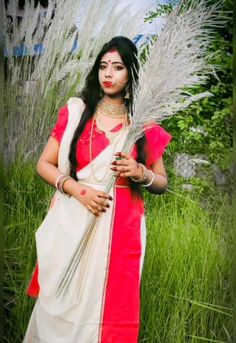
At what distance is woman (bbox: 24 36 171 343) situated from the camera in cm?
194

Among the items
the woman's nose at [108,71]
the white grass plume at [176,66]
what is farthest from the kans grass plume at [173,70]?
the woman's nose at [108,71]

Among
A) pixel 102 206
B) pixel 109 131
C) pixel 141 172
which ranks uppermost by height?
pixel 109 131

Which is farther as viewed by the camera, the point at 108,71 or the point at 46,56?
the point at 46,56

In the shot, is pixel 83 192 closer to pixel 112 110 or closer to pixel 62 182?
pixel 62 182

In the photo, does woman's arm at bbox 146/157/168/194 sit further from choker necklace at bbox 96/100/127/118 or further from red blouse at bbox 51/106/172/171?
choker necklace at bbox 96/100/127/118

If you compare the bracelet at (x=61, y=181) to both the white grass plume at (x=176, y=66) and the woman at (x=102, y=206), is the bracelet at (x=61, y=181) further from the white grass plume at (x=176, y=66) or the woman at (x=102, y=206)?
the white grass plume at (x=176, y=66)

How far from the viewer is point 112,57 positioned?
196 cm

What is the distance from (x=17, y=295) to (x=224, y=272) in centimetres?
73

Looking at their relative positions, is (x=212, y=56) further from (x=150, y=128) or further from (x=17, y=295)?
(x=17, y=295)

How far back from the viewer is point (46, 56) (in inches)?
82.6

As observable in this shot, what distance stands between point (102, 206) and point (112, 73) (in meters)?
0.44

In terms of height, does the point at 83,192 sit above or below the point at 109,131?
below

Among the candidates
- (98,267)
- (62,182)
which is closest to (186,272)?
(98,267)

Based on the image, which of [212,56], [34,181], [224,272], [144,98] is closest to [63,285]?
[34,181]
